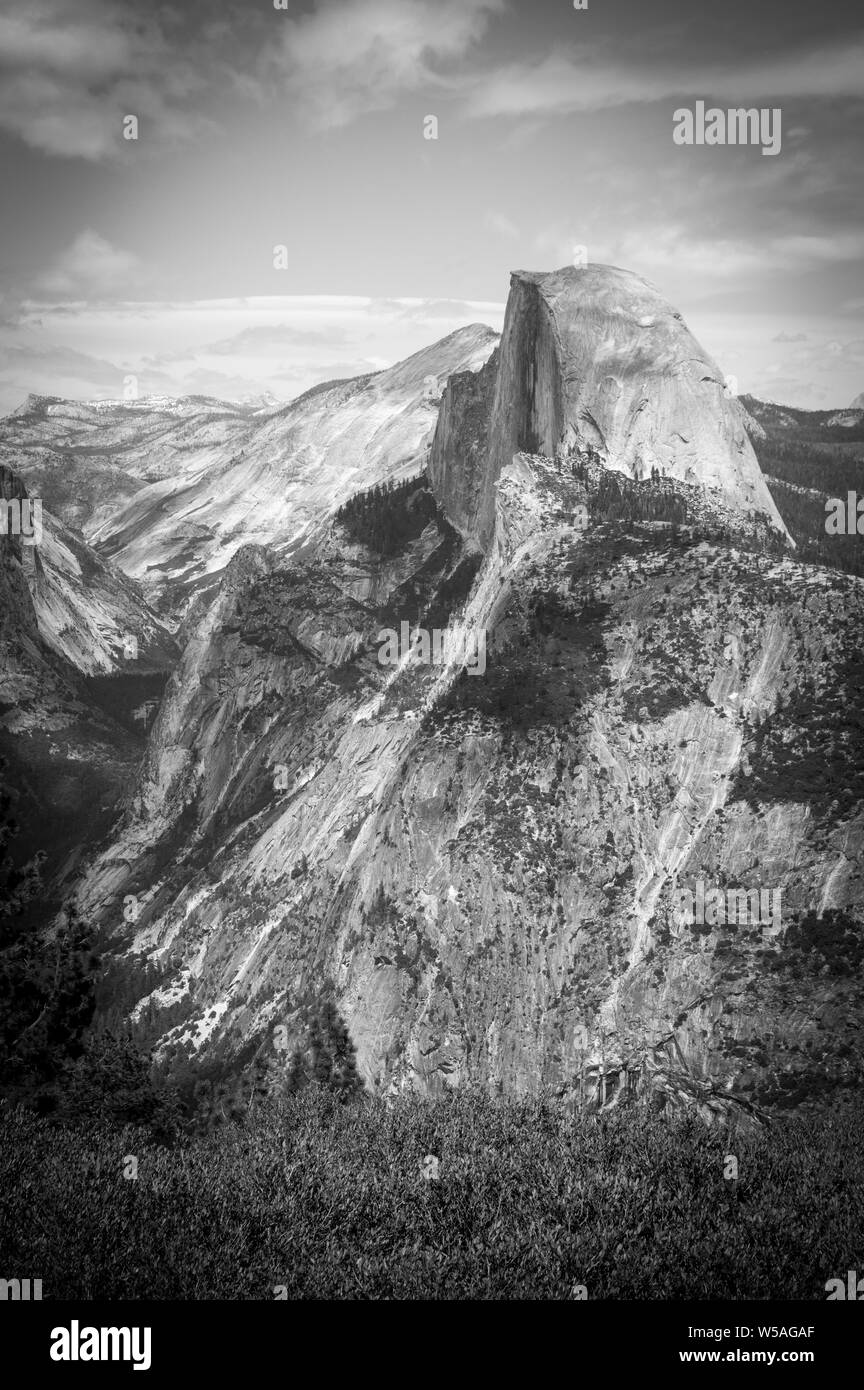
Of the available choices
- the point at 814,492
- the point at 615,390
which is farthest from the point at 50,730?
the point at 814,492

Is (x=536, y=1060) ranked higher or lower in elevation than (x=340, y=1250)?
lower

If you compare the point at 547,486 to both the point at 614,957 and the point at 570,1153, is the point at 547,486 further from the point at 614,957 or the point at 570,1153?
the point at 570,1153

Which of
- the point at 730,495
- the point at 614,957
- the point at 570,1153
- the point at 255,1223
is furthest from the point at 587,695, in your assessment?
the point at 255,1223

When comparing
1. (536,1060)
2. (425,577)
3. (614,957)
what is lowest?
(536,1060)

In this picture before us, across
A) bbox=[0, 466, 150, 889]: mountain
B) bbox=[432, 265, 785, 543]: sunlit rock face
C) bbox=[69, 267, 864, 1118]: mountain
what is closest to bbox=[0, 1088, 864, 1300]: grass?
bbox=[69, 267, 864, 1118]: mountain

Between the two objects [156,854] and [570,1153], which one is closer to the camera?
[570,1153]

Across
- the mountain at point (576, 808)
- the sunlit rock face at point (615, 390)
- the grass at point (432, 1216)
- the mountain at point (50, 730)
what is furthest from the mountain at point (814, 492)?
the grass at point (432, 1216)

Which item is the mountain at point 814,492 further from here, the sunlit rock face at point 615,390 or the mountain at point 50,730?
the mountain at point 50,730
